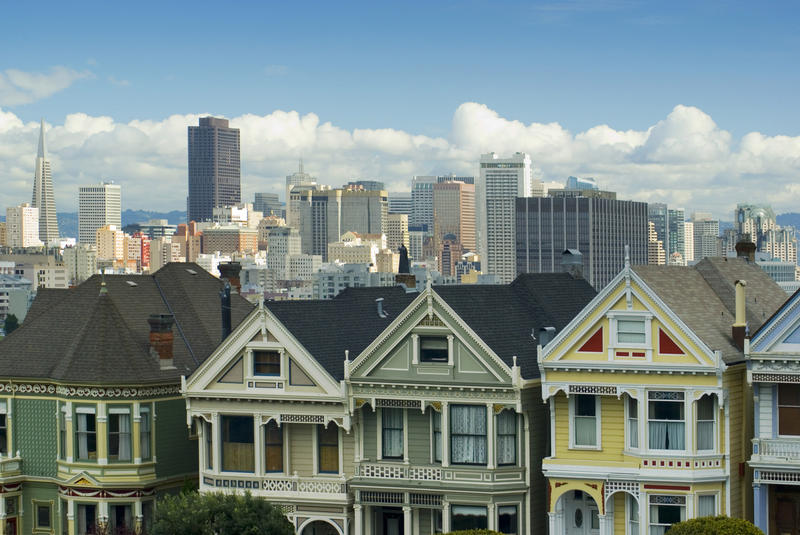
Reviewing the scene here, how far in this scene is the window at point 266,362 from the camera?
137 feet

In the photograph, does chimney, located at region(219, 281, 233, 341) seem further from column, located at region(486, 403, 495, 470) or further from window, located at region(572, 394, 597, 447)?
window, located at region(572, 394, 597, 447)

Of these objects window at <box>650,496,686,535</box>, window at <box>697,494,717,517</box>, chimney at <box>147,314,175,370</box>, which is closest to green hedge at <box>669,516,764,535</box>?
window at <box>697,494,717,517</box>

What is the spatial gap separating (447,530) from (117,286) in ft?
43.5

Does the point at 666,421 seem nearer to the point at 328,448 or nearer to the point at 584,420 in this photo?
the point at 584,420

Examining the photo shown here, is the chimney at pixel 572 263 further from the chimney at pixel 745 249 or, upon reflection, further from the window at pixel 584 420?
the window at pixel 584 420

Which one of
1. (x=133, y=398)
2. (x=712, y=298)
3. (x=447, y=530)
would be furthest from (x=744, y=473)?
(x=133, y=398)

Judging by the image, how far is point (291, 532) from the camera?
40.1 metres

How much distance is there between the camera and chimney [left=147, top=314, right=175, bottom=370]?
44875 millimetres

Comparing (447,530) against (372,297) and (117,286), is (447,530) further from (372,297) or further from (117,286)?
(117,286)

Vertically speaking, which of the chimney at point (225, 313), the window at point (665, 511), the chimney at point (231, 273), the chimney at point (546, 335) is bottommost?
the window at point (665, 511)

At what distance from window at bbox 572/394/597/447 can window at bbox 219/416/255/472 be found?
8.67 m

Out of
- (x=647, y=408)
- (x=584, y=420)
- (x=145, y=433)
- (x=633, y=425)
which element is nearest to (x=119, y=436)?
(x=145, y=433)

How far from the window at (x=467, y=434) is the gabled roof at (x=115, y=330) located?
8801 mm

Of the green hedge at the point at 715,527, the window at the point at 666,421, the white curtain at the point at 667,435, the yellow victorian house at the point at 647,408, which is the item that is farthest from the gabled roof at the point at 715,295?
the green hedge at the point at 715,527
